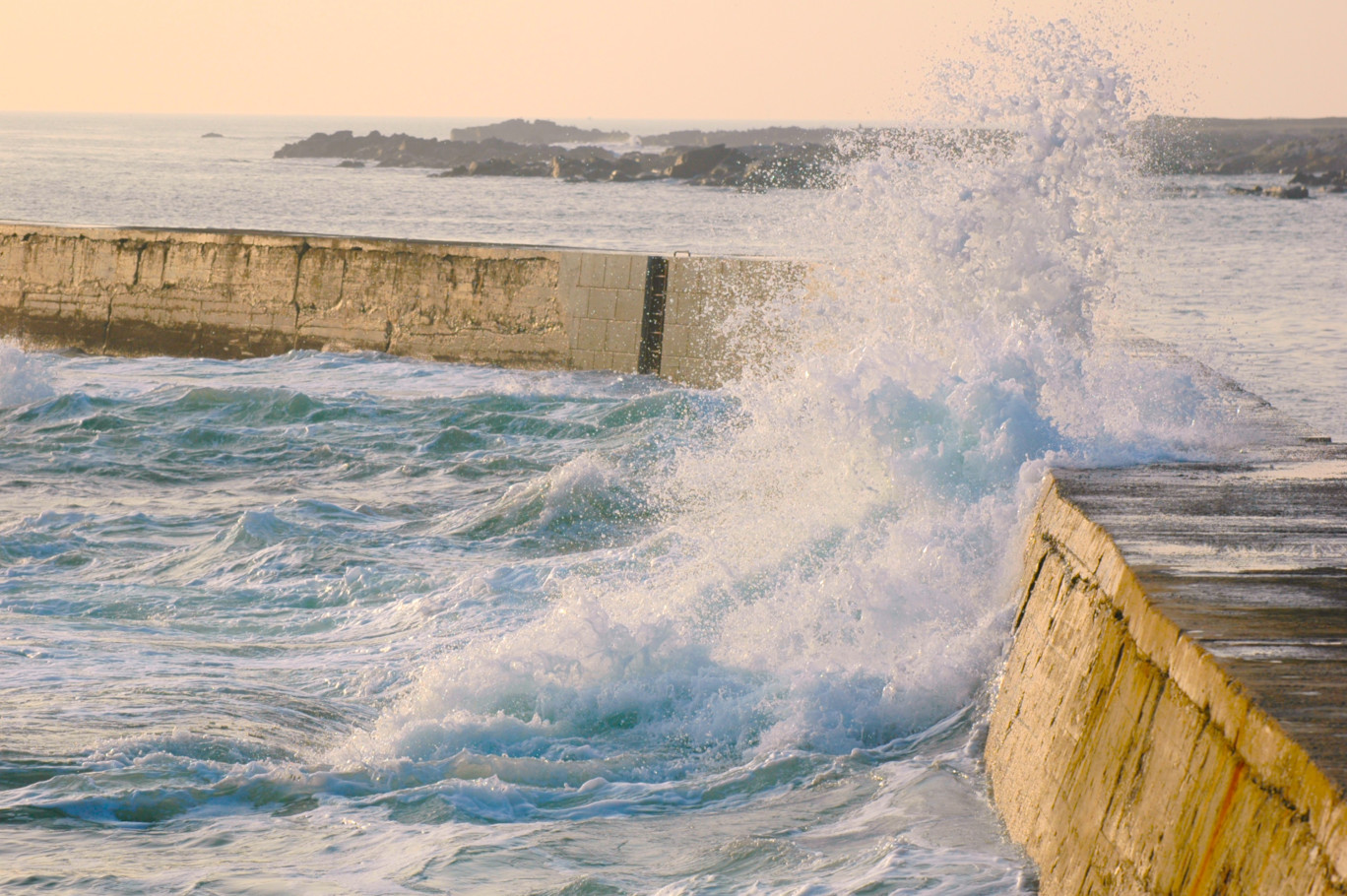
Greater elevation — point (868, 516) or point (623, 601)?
point (868, 516)

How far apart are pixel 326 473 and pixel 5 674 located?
→ 464 centimetres

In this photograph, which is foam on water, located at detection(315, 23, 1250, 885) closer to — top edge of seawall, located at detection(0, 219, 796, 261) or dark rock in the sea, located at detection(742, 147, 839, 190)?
top edge of seawall, located at detection(0, 219, 796, 261)

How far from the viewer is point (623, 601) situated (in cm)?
543

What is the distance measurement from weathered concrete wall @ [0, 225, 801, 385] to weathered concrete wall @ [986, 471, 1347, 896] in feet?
28.9

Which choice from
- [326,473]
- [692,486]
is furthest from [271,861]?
[326,473]

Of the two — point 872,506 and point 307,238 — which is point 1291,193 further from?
point 872,506

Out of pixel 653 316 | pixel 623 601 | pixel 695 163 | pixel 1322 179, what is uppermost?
pixel 1322 179

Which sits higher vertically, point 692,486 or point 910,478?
point 910,478

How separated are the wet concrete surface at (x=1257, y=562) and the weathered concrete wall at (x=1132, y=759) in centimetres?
5

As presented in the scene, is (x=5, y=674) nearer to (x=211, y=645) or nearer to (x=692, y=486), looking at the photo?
(x=211, y=645)

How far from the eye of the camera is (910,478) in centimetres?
508

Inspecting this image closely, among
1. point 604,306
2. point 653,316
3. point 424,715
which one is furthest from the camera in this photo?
point 604,306

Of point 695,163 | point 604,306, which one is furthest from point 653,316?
point 695,163

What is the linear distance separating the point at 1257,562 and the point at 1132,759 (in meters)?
0.89
